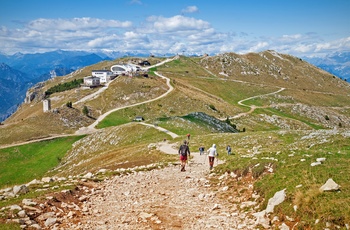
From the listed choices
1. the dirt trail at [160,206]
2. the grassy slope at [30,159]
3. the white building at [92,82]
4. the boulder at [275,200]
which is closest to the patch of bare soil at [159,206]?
the dirt trail at [160,206]

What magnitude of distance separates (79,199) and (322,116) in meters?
173

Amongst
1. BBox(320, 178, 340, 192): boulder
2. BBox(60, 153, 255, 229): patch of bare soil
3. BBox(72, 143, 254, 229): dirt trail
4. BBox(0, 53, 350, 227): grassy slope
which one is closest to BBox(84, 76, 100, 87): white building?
BBox(0, 53, 350, 227): grassy slope

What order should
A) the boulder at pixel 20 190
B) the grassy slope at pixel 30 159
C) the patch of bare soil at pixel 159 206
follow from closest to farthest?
the patch of bare soil at pixel 159 206
the boulder at pixel 20 190
the grassy slope at pixel 30 159

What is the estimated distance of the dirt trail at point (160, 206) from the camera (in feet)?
56.1

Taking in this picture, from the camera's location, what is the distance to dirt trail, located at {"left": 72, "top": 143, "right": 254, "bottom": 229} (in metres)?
17.1

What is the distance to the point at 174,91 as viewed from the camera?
15525 cm

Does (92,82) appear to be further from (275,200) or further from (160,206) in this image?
(275,200)

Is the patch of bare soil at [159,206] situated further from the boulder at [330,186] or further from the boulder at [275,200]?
the boulder at [330,186]

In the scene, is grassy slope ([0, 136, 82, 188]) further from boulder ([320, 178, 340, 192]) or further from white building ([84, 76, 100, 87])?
white building ([84, 76, 100, 87])

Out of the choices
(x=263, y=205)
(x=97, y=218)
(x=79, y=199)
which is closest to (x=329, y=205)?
(x=263, y=205)

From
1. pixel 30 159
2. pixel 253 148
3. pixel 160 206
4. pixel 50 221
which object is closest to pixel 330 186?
pixel 160 206

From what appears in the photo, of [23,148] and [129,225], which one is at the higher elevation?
[129,225]

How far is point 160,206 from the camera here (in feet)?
66.1

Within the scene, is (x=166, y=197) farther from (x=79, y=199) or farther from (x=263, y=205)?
(x=263, y=205)
